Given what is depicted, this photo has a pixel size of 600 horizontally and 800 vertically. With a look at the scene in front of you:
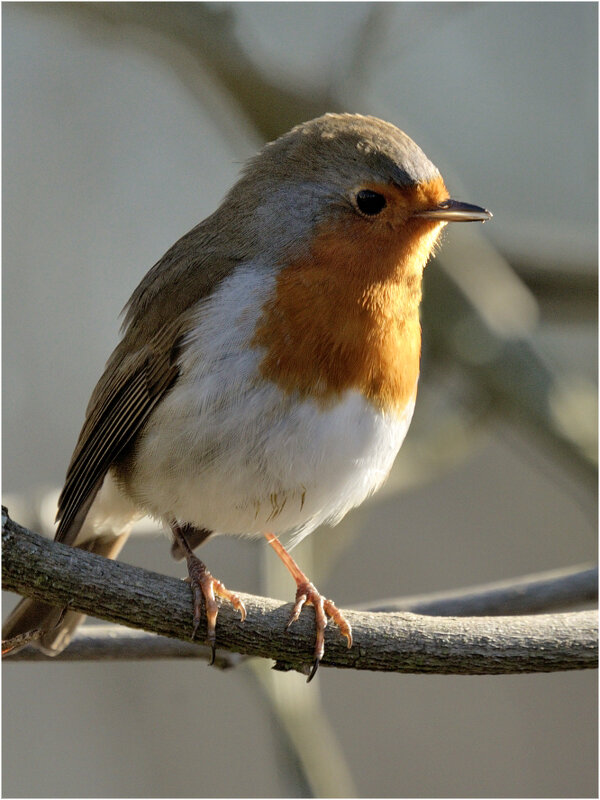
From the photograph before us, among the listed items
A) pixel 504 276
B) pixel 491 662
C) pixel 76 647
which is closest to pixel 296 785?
pixel 76 647

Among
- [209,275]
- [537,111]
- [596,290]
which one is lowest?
A: [209,275]

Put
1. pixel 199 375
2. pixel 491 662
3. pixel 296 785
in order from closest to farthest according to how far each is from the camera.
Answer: pixel 491 662 → pixel 199 375 → pixel 296 785

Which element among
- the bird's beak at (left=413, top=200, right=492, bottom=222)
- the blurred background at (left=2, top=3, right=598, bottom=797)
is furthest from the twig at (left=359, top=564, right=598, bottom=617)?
the blurred background at (left=2, top=3, right=598, bottom=797)

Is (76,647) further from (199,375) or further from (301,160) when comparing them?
(301,160)

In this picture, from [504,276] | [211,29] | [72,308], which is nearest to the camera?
[211,29]

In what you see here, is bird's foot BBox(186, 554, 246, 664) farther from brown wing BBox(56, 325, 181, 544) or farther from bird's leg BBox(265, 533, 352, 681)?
brown wing BBox(56, 325, 181, 544)

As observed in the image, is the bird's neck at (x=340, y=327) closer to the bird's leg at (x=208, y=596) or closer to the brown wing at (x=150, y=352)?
the brown wing at (x=150, y=352)

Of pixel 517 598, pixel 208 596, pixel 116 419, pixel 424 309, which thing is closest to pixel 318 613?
pixel 208 596

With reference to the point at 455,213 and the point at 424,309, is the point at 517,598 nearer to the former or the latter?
the point at 455,213
